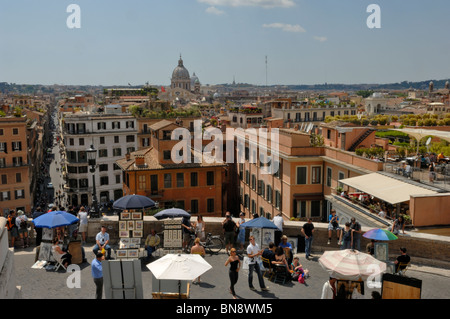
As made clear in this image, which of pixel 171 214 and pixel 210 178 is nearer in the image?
pixel 171 214

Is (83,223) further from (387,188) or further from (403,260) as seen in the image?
(387,188)

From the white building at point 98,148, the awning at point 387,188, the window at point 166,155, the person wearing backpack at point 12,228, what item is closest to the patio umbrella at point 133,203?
the person wearing backpack at point 12,228

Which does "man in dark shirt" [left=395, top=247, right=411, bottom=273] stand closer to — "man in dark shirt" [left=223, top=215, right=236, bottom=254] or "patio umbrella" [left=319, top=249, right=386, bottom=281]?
"patio umbrella" [left=319, top=249, right=386, bottom=281]

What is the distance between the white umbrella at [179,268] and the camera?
10367 millimetres

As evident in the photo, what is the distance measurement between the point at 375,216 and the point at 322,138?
43.1 ft

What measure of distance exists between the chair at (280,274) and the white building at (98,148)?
60.8 m

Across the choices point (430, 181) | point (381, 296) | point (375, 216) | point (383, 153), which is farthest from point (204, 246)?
point (383, 153)

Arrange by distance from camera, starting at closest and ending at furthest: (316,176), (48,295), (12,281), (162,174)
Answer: (12,281) → (48,295) → (316,176) → (162,174)

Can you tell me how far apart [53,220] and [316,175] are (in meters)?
23.6

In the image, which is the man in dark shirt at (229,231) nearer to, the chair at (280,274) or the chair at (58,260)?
the chair at (280,274)

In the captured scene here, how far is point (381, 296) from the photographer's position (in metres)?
9.96

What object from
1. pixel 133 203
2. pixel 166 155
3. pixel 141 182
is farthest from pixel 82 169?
pixel 133 203

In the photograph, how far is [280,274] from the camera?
12430mm

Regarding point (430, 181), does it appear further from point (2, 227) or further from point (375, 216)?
point (2, 227)
